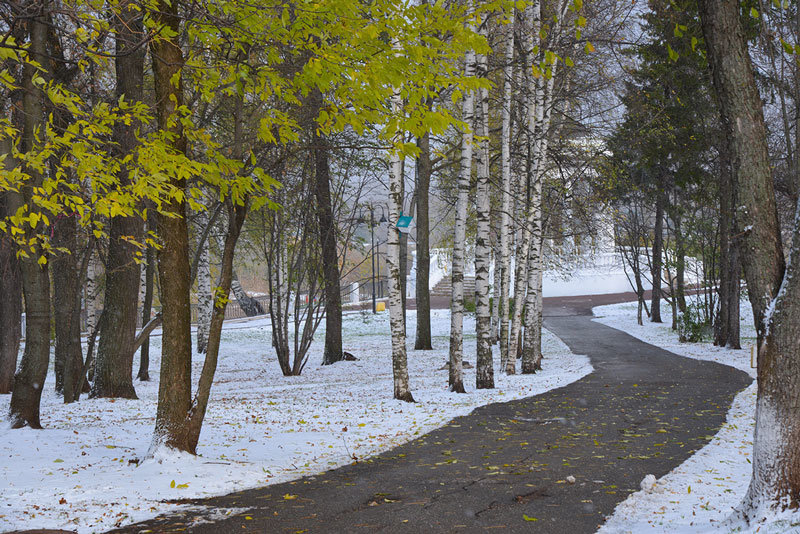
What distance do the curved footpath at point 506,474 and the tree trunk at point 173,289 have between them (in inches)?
47.1

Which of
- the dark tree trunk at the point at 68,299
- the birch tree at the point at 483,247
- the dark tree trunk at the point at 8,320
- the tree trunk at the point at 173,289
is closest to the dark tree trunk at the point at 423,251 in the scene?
the birch tree at the point at 483,247

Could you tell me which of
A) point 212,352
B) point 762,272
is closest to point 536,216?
point 212,352

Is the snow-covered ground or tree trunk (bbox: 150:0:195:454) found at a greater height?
tree trunk (bbox: 150:0:195:454)

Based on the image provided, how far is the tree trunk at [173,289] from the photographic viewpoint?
21.1ft

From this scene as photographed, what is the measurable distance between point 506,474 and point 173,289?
3.53m

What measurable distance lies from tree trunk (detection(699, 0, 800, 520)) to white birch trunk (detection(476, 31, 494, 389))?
6894mm

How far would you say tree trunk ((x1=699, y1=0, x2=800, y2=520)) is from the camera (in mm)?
4207

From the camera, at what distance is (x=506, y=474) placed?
6332 mm

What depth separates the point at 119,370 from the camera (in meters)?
12.0

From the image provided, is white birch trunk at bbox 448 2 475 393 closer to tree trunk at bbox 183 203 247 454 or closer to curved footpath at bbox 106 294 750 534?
curved footpath at bbox 106 294 750 534

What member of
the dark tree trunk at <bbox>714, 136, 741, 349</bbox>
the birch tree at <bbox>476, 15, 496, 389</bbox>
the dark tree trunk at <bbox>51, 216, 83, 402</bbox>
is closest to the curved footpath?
the birch tree at <bbox>476, 15, 496, 389</bbox>

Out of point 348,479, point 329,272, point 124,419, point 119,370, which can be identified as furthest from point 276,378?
point 348,479

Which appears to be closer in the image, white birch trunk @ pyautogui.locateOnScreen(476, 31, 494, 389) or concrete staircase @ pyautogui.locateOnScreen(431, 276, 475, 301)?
white birch trunk @ pyautogui.locateOnScreen(476, 31, 494, 389)

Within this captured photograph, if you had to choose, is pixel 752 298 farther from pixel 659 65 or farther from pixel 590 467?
pixel 659 65
